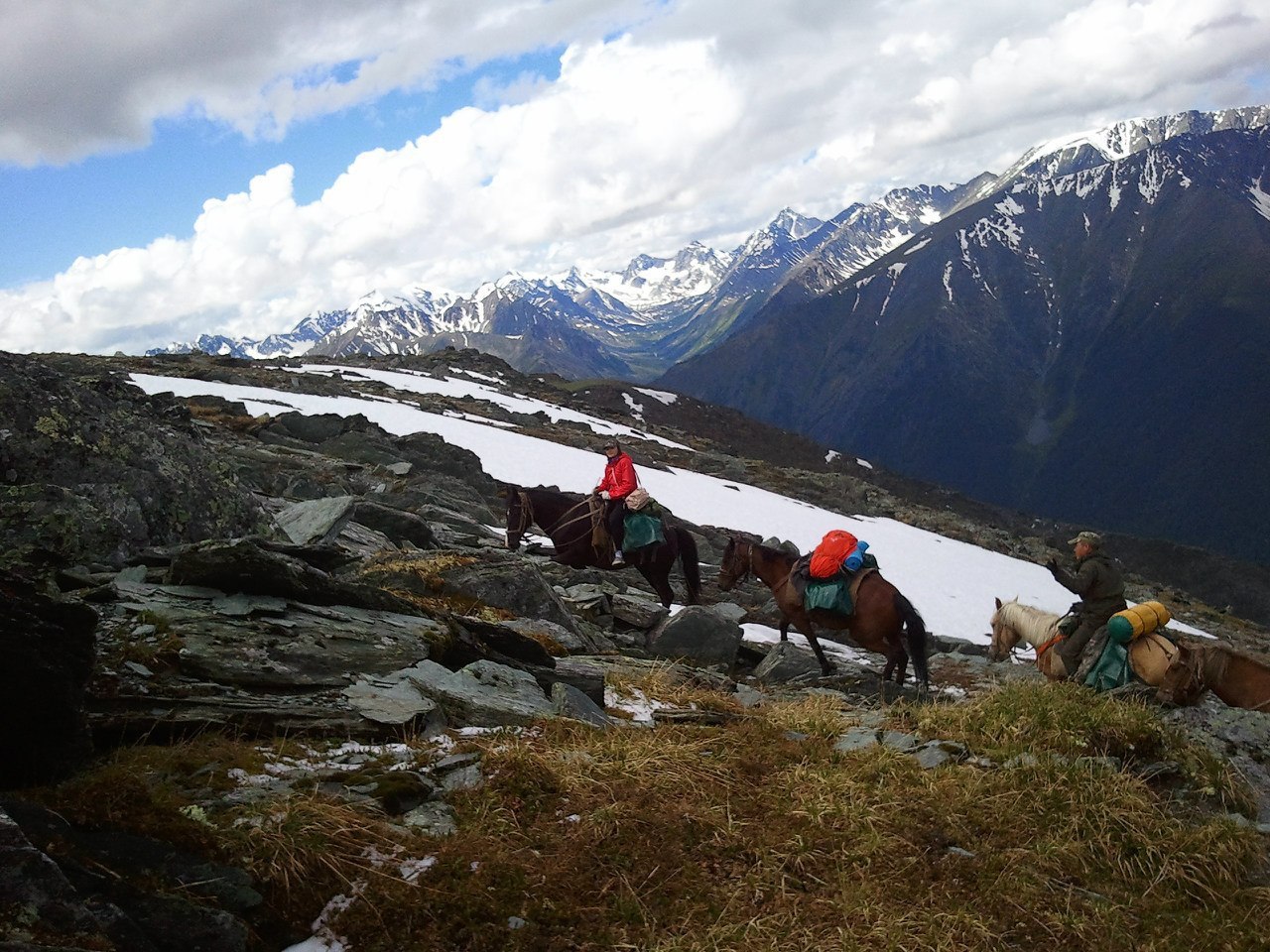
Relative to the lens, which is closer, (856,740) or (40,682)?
(40,682)

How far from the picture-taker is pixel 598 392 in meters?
101

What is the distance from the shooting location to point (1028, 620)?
15648mm

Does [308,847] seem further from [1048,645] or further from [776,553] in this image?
[1048,645]

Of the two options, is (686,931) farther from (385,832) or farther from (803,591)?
(803,591)

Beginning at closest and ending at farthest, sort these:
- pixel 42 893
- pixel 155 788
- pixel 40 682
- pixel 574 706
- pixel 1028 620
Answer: pixel 42 893, pixel 40 682, pixel 155 788, pixel 574 706, pixel 1028 620

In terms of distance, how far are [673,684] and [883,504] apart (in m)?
48.1

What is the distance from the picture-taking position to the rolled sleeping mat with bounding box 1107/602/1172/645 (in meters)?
11.1

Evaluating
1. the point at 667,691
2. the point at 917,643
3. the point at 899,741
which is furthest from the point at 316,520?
the point at 917,643

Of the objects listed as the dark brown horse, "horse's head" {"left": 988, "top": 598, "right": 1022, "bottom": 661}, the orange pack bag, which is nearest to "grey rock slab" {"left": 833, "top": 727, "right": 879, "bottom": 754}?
the orange pack bag

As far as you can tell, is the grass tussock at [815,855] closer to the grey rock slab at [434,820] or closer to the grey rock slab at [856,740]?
the grey rock slab at [434,820]

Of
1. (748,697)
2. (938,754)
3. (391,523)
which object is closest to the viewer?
(938,754)

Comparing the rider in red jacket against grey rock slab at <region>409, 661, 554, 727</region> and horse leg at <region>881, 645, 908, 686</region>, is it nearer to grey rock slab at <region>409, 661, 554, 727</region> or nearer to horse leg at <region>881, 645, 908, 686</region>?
horse leg at <region>881, 645, 908, 686</region>

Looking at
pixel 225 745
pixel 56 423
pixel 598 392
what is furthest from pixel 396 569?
pixel 598 392

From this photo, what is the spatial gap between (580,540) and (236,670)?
12919mm
